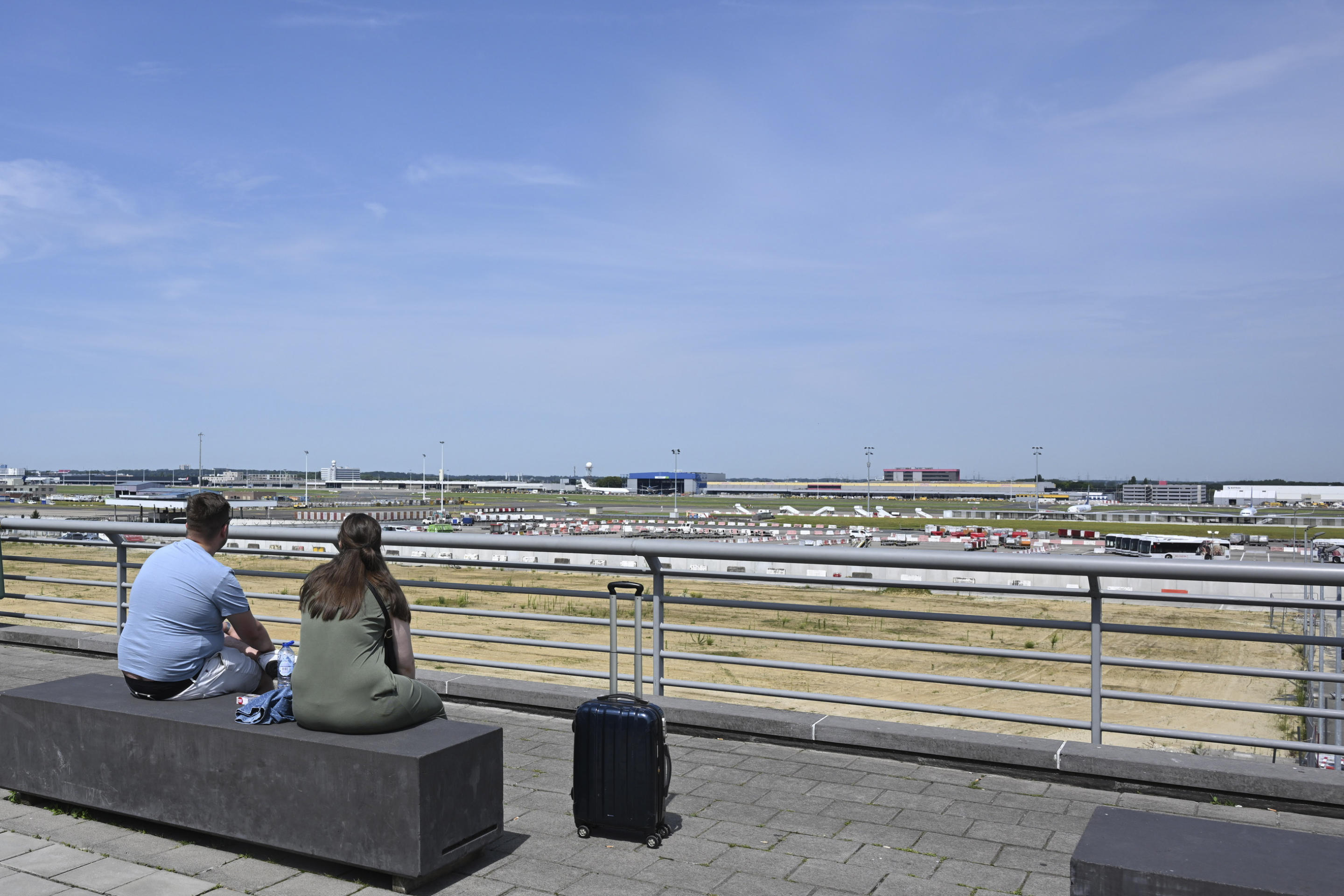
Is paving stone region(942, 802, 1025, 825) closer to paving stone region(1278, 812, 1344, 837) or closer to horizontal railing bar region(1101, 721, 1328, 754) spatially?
horizontal railing bar region(1101, 721, 1328, 754)

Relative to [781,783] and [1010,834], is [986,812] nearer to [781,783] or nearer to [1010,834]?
[1010,834]

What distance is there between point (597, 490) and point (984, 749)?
171m

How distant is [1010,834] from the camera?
479 centimetres

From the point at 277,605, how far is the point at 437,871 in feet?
70.5

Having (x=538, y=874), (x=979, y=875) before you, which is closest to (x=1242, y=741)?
(x=979, y=875)

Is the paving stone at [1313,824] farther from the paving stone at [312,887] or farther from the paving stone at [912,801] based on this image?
the paving stone at [312,887]

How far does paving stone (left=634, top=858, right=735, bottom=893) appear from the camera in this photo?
4.13 metres

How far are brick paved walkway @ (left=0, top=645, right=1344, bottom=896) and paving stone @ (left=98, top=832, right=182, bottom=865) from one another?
1 cm

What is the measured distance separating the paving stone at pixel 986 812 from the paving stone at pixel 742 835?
3.30ft

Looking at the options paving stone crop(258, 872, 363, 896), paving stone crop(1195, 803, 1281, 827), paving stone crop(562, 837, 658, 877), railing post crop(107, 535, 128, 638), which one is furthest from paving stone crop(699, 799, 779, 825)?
railing post crop(107, 535, 128, 638)

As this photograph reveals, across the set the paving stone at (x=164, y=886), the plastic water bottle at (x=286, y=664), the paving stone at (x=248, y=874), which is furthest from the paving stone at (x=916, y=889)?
the plastic water bottle at (x=286, y=664)

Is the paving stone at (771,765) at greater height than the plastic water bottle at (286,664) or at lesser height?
lesser

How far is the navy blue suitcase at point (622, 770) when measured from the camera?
181 inches

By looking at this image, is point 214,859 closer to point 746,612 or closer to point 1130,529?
point 746,612
